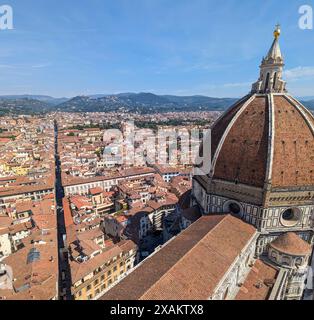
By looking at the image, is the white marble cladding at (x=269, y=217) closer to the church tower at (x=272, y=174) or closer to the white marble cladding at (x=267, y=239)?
the church tower at (x=272, y=174)

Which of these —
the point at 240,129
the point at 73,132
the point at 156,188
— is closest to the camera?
the point at 240,129

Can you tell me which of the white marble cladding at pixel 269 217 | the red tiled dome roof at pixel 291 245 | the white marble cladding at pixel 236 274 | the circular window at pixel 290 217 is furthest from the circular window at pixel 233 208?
the red tiled dome roof at pixel 291 245

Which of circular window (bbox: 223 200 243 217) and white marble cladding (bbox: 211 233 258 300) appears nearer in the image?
white marble cladding (bbox: 211 233 258 300)

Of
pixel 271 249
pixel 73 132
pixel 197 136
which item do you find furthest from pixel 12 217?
pixel 73 132

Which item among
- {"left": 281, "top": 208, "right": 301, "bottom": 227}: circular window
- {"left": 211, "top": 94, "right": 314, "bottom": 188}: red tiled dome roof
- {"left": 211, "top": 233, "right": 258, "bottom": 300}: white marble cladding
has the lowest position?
{"left": 211, "top": 233, "right": 258, "bottom": 300}: white marble cladding

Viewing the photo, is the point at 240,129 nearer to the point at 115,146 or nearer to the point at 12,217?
the point at 12,217

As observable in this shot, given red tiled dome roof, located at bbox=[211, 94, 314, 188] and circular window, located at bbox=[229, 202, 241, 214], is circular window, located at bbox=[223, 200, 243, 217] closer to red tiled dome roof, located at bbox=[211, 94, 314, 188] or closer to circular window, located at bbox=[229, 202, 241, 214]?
circular window, located at bbox=[229, 202, 241, 214]

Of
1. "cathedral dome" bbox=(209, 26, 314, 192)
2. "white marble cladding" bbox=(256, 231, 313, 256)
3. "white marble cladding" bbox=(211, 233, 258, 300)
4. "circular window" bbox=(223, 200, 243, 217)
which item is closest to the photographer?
"white marble cladding" bbox=(211, 233, 258, 300)

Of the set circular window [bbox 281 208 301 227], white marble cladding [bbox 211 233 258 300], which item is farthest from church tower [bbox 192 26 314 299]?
white marble cladding [bbox 211 233 258 300]
